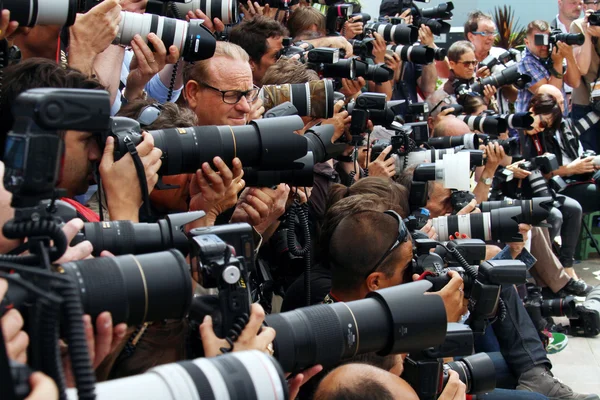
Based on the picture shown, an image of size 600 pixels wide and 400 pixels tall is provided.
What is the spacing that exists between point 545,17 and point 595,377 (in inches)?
337

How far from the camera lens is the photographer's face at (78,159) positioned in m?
2.41

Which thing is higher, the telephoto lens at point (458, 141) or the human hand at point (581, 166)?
the telephoto lens at point (458, 141)

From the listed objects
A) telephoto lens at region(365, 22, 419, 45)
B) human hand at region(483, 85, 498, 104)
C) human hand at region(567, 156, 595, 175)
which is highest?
telephoto lens at region(365, 22, 419, 45)

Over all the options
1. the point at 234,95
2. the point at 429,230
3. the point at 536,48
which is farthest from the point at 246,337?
the point at 536,48

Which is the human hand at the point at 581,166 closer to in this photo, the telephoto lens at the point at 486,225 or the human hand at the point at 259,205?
the telephoto lens at the point at 486,225

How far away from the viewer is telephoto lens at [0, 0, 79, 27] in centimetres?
257

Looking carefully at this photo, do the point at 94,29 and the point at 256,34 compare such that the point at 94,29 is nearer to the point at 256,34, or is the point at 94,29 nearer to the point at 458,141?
the point at 256,34

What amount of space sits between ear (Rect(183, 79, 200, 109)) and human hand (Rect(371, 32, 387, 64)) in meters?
2.47

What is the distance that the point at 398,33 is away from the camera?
570 centimetres

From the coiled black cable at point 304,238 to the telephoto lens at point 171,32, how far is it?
751mm

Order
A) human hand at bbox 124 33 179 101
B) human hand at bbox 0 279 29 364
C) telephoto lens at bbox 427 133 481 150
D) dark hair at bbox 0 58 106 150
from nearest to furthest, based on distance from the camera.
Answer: human hand at bbox 0 279 29 364, dark hair at bbox 0 58 106 150, human hand at bbox 124 33 179 101, telephoto lens at bbox 427 133 481 150

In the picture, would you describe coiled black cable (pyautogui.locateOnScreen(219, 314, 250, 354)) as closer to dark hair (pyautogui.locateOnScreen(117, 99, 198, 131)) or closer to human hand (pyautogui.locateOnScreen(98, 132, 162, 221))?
human hand (pyautogui.locateOnScreen(98, 132, 162, 221))

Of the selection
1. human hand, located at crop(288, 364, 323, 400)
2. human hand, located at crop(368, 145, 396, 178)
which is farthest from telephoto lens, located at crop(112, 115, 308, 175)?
human hand, located at crop(368, 145, 396, 178)

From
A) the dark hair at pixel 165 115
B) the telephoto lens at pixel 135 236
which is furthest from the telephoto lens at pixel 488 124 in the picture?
the telephoto lens at pixel 135 236
